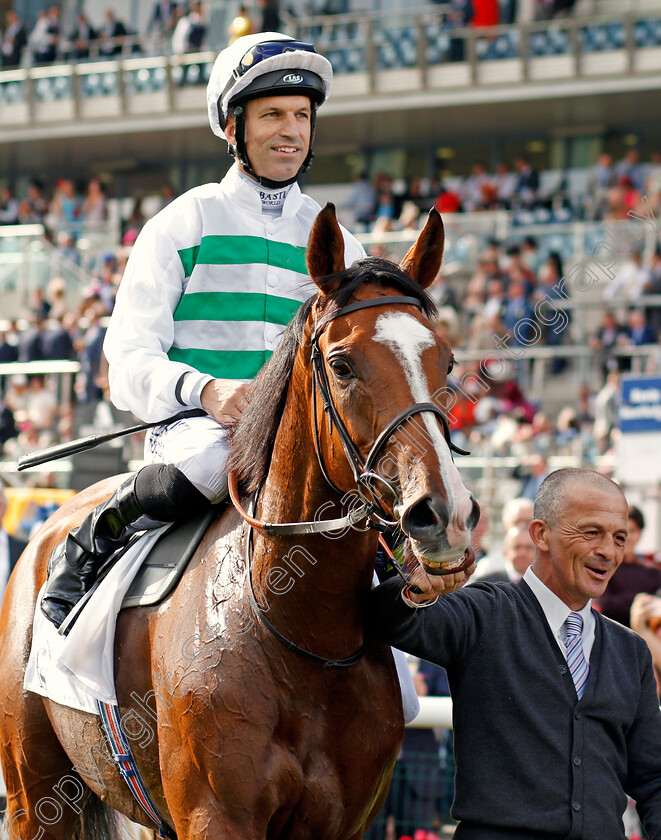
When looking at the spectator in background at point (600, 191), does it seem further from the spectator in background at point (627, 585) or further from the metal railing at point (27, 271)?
the spectator in background at point (627, 585)

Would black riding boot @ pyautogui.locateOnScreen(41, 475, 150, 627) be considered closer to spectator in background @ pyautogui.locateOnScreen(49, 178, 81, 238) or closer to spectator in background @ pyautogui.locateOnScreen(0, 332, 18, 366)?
spectator in background @ pyautogui.locateOnScreen(0, 332, 18, 366)

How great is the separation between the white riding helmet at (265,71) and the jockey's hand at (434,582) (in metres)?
1.49

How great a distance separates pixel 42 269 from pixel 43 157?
1091 centimetres

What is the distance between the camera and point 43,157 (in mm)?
24609

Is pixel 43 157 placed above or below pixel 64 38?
below

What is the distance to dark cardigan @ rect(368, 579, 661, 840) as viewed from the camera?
2.87 metres

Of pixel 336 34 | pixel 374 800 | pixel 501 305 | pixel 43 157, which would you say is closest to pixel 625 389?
pixel 501 305

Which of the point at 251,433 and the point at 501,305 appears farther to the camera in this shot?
the point at 501,305

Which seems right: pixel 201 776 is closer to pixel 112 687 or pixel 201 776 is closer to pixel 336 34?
pixel 112 687

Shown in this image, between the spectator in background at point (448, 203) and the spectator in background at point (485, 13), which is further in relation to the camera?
the spectator in background at point (485, 13)

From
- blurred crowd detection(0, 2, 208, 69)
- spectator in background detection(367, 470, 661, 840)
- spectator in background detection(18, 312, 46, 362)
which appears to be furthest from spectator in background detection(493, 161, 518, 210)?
spectator in background detection(367, 470, 661, 840)

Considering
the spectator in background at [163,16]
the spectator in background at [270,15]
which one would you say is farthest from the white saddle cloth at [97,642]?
the spectator in background at [163,16]

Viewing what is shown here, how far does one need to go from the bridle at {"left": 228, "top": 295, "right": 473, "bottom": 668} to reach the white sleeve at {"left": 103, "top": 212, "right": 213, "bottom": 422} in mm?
Result: 348

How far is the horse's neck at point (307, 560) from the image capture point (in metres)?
2.66
